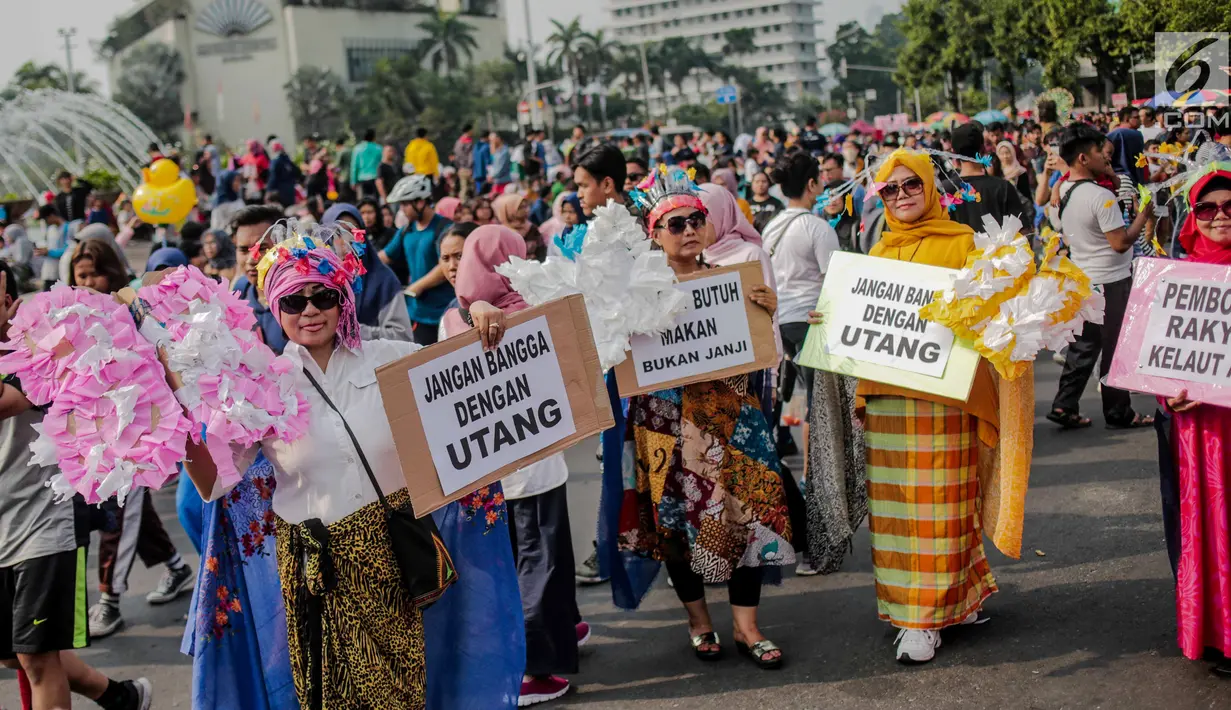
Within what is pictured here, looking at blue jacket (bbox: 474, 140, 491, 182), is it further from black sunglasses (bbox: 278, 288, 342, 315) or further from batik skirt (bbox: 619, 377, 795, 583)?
black sunglasses (bbox: 278, 288, 342, 315)

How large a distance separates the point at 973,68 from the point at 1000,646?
5113 centimetres

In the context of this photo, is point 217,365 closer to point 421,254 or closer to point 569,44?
point 421,254

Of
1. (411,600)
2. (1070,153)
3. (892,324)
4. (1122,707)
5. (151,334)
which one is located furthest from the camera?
(1070,153)

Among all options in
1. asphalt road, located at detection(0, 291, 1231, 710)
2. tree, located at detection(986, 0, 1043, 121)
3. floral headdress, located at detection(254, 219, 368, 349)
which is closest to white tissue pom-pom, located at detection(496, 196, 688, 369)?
floral headdress, located at detection(254, 219, 368, 349)

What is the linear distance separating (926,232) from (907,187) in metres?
0.22

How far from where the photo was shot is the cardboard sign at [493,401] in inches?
138

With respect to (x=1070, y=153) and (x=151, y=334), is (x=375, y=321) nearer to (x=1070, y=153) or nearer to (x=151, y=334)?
(x=151, y=334)

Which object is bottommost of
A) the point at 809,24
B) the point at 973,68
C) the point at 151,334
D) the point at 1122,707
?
the point at 1122,707

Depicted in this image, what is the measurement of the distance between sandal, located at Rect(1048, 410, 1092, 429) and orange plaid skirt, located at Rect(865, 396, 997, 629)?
3.93m

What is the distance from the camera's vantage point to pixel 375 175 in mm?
17828

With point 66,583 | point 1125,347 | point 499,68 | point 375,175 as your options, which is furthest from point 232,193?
point 499,68

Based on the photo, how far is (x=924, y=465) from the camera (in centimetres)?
484

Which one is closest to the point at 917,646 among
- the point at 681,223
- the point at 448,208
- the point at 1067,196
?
the point at 681,223

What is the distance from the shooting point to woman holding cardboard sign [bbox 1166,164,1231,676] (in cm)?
434
